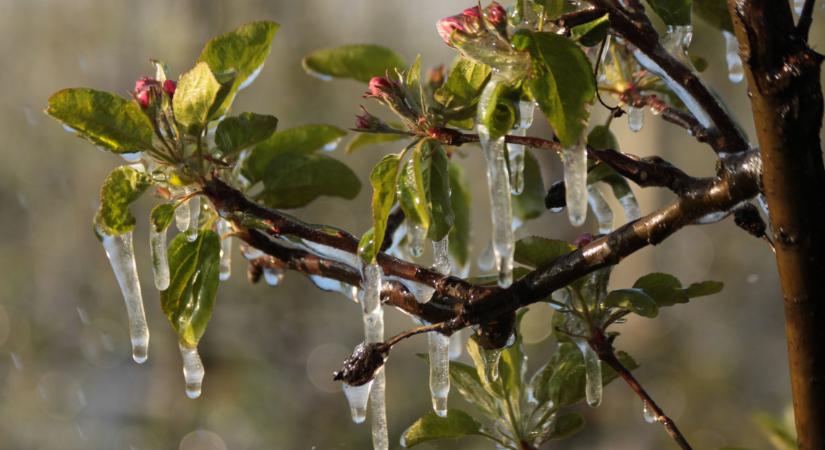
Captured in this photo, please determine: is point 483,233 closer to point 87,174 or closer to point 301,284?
point 301,284

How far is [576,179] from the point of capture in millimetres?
445

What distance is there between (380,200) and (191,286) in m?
0.18

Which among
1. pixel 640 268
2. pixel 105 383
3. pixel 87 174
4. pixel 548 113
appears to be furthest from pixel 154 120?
pixel 87 174

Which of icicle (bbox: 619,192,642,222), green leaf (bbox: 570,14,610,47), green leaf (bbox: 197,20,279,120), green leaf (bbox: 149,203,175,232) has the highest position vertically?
green leaf (bbox: 570,14,610,47)

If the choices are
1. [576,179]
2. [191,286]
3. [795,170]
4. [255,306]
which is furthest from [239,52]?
[255,306]

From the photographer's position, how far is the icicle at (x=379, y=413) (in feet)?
1.97

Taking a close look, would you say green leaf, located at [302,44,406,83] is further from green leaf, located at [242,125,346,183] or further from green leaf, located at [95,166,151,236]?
green leaf, located at [95,166,151,236]

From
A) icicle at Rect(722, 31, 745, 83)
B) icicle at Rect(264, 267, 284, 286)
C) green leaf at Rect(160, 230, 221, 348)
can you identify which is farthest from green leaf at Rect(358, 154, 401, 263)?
icicle at Rect(722, 31, 745, 83)

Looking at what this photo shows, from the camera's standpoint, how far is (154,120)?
22.6 inches

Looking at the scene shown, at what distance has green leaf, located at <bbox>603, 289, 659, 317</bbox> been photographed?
1.72ft

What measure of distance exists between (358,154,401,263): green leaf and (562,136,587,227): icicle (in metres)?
0.10

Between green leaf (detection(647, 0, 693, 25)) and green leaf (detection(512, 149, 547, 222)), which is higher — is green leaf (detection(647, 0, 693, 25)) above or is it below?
above

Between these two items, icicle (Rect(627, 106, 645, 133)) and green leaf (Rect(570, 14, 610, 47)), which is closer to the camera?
green leaf (Rect(570, 14, 610, 47))

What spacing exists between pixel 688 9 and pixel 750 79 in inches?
8.3
